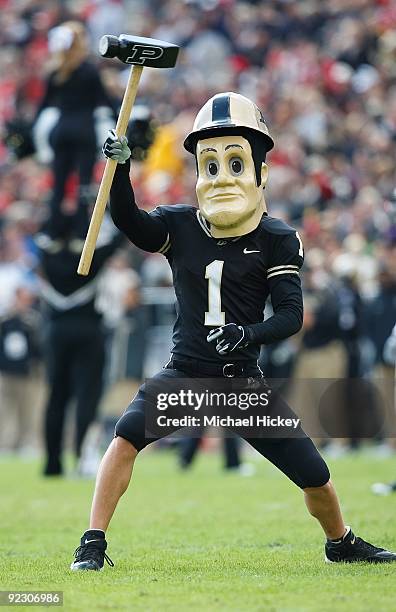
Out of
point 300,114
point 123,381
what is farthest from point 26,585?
point 300,114

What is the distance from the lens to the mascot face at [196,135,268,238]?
5.75 meters

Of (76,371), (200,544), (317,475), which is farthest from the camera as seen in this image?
(76,371)

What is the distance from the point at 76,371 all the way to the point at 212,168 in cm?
645

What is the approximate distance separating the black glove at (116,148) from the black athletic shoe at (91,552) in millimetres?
1753

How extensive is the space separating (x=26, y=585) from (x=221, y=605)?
1018 millimetres

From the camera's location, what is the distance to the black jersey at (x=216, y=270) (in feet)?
18.7

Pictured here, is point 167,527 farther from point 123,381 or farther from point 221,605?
point 123,381

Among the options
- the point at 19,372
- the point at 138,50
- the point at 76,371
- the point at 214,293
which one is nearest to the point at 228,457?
the point at 76,371

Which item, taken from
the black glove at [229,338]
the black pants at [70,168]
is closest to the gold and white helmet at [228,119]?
the black glove at [229,338]

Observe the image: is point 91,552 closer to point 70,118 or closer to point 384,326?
point 70,118

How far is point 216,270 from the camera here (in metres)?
5.78

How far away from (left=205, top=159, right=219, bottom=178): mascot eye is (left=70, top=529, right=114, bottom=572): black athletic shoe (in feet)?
5.96

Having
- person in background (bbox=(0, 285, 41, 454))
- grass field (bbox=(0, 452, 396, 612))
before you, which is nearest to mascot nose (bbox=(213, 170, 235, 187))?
grass field (bbox=(0, 452, 396, 612))

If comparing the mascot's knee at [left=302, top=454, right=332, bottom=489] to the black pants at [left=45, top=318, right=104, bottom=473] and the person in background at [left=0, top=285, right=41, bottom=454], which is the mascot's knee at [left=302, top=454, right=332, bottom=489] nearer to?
the black pants at [left=45, top=318, right=104, bottom=473]
